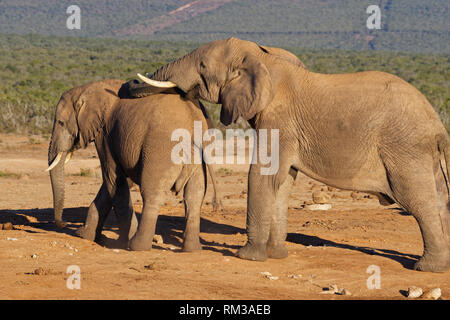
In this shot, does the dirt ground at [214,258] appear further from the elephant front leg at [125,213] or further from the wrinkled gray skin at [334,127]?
the wrinkled gray skin at [334,127]

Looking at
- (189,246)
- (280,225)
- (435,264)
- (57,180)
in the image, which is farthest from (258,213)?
(57,180)

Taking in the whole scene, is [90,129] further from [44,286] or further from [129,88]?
[44,286]

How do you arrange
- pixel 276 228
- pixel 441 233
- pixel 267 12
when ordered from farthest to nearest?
pixel 267 12, pixel 276 228, pixel 441 233

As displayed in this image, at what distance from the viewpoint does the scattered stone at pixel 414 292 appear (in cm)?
763

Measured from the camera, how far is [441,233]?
29.1 feet

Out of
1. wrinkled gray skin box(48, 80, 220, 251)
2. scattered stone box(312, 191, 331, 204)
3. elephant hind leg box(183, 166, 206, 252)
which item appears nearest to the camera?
wrinkled gray skin box(48, 80, 220, 251)

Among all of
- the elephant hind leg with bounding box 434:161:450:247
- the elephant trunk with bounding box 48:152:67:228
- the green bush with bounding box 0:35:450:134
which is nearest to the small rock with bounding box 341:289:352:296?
the elephant hind leg with bounding box 434:161:450:247

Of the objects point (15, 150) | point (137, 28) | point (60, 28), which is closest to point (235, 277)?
point (15, 150)

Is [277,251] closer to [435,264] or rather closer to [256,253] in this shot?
[256,253]

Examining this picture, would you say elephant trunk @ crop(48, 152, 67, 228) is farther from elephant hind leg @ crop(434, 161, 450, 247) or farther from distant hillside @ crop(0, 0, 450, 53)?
distant hillside @ crop(0, 0, 450, 53)

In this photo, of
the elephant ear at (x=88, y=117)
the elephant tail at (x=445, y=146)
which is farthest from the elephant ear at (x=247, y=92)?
the elephant tail at (x=445, y=146)

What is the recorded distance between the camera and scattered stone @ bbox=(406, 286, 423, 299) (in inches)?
300

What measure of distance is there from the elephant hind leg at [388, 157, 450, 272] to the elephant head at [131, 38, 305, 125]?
1741 mm

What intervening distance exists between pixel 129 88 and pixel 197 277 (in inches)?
115
